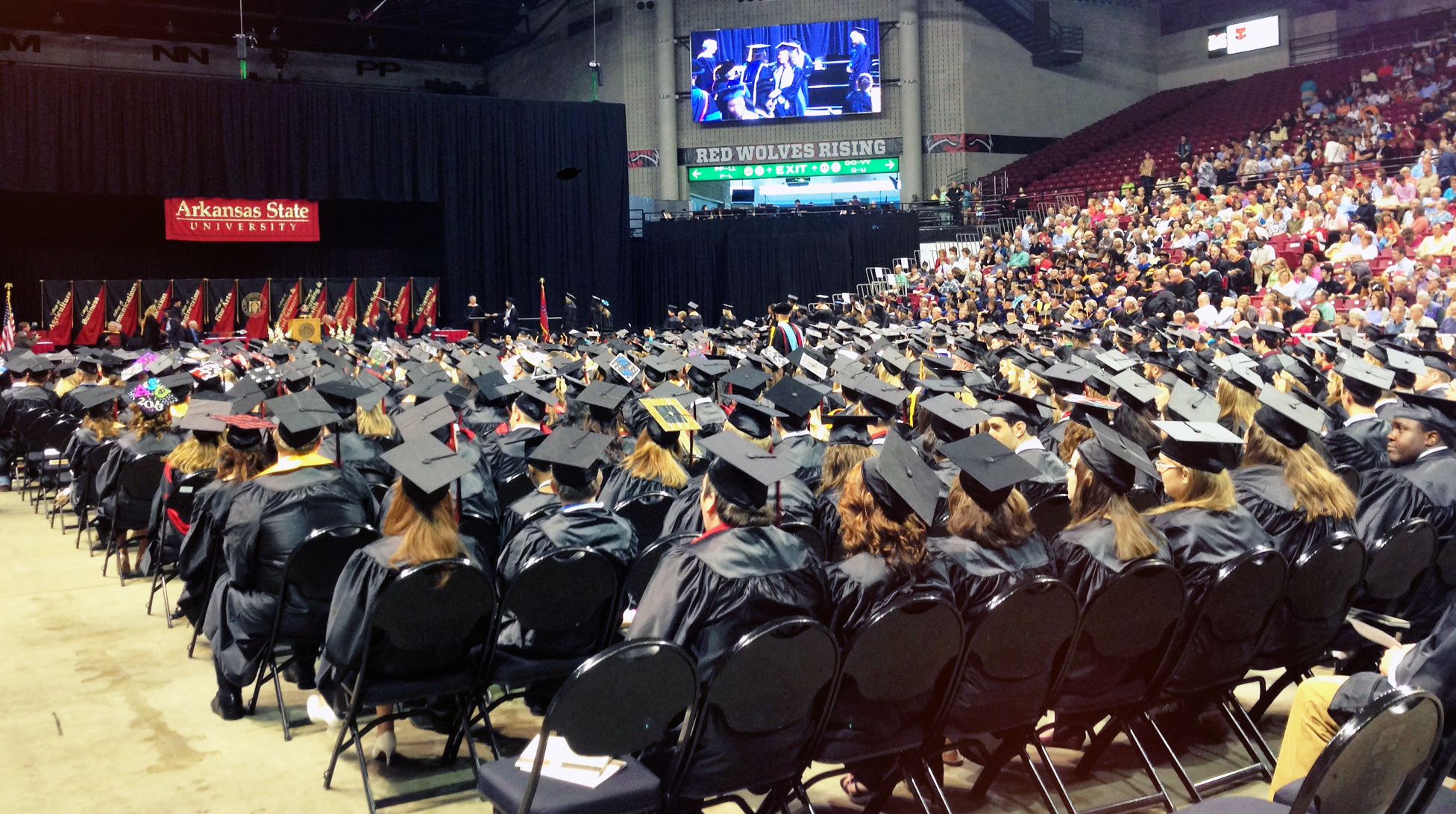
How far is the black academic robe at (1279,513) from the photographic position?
398cm

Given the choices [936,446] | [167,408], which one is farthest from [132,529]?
[936,446]

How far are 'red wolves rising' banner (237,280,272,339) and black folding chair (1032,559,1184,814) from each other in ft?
69.6

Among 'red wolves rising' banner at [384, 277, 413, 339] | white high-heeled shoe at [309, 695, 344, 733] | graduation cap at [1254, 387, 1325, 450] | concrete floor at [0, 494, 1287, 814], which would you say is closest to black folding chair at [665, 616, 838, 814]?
concrete floor at [0, 494, 1287, 814]

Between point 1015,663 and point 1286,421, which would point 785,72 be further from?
point 1015,663

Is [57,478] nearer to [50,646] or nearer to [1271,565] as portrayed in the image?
[50,646]

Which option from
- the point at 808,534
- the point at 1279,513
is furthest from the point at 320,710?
the point at 1279,513

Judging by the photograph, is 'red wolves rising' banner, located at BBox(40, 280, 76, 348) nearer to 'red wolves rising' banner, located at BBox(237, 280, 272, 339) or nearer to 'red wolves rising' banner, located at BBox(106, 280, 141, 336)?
'red wolves rising' banner, located at BBox(106, 280, 141, 336)

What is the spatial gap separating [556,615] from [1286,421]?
288cm

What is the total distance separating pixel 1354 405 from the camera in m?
5.81

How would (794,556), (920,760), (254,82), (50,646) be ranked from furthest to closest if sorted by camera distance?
1. (254,82)
2. (50,646)
3. (920,760)
4. (794,556)

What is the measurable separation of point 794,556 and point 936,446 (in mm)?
2877

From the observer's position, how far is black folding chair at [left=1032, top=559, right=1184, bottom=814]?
3.23 metres

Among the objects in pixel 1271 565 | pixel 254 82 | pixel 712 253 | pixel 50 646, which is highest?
pixel 254 82

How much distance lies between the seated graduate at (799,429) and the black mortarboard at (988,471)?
1.95m
